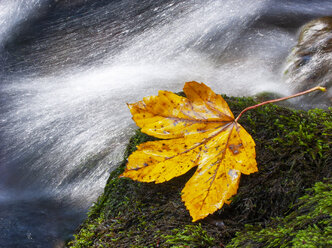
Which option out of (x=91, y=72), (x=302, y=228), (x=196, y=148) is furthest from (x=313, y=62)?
(x=91, y=72)

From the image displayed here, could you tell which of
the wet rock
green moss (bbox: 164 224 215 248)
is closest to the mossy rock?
green moss (bbox: 164 224 215 248)

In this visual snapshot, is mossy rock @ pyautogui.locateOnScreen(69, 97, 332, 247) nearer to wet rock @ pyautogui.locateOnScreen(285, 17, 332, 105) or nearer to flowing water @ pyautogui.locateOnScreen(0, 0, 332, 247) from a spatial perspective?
flowing water @ pyautogui.locateOnScreen(0, 0, 332, 247)

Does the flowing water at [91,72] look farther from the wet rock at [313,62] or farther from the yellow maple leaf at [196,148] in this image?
the yellow maple leaf at [196,148]

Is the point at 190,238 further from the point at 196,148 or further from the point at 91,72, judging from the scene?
the point at 91,72

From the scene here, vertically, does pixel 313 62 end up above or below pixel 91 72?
below

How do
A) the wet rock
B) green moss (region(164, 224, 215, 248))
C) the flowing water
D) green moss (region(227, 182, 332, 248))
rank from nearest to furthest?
green moss (region(227, 182, 332, 248))
green moss (region(164, 224, 215, 248))
the flowing water
the wet rock

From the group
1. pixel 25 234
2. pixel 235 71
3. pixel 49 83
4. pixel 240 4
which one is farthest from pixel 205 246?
pixel 240 4

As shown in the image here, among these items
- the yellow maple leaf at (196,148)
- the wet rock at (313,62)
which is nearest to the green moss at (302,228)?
the yellow maple leaf at (196,148)
